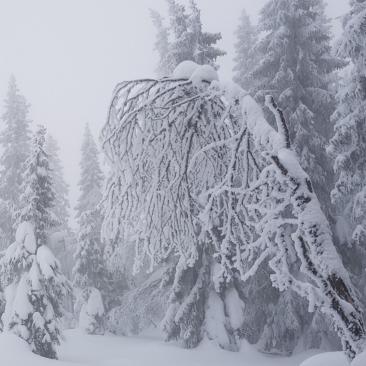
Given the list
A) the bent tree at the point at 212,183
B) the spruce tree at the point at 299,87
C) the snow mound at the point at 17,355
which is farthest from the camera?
the spruce tree at the point at 299,87

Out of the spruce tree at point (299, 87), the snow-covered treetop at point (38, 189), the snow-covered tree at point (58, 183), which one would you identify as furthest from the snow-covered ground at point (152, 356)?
the snow-covered tree at point (58, 183)

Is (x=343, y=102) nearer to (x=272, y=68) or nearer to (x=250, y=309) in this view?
(x=272, y=68)

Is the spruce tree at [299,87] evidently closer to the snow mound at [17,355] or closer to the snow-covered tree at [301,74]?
the snow-covered tree at [301,74]

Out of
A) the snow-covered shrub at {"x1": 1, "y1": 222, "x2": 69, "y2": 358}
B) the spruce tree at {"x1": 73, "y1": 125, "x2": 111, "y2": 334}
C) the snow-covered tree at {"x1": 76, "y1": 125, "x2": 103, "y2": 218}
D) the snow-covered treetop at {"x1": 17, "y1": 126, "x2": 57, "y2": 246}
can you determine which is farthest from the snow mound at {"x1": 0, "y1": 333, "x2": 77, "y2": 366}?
the snow-covered tree at {"x1": 76, "y1": 125, "x2": 103, "y2": 218}

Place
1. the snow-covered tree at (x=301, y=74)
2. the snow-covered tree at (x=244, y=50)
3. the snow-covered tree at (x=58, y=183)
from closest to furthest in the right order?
1. the snow-covered tree at (x=301, y=74)
2. the snow-covered tree at (x=244, y=50)
3. the snow-covered tree at (x=58, y=183)

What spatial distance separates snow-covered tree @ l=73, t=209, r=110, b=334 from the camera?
2423cm

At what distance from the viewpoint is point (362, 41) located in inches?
429

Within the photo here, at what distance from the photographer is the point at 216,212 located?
6.90 metres

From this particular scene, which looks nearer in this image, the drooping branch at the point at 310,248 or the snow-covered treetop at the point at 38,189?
the drooping branch at the point at 310,248

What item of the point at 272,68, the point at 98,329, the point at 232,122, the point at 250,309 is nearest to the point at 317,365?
the point at 232,122

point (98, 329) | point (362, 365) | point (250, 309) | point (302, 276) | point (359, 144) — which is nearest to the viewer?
point (362, 365)

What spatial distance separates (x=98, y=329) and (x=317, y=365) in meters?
21.2

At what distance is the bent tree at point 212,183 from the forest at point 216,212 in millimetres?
19

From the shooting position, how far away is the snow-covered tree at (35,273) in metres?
15.8
